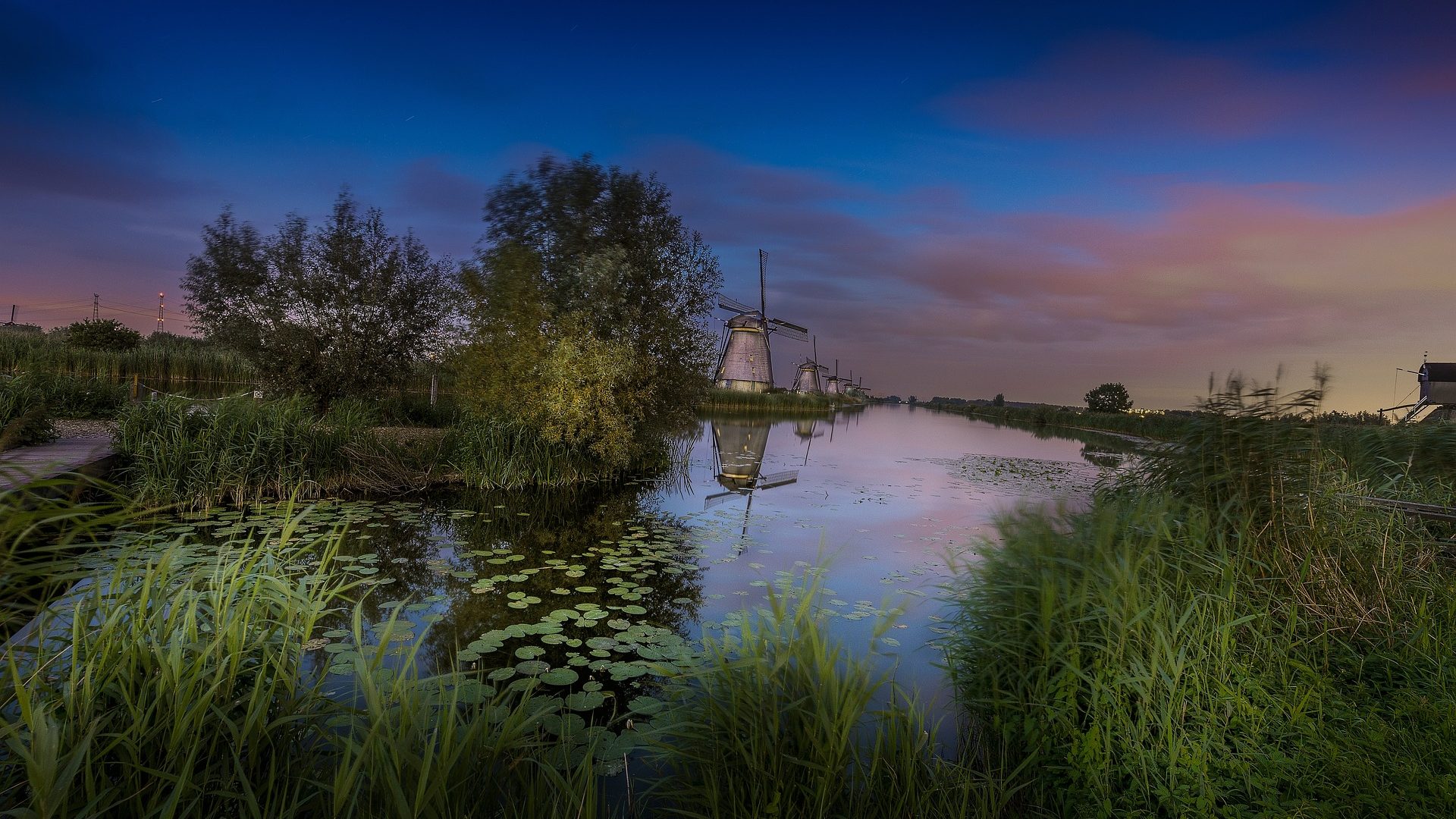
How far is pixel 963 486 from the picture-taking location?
14797 millimetres

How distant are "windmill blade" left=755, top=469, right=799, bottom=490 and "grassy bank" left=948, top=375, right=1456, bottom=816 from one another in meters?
8.98

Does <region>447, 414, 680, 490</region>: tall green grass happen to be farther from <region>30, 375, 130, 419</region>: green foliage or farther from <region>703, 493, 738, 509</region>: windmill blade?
<region>30, 375, 130, 419</region>: green foliage

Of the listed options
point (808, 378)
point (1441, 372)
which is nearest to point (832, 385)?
point (808, 378)

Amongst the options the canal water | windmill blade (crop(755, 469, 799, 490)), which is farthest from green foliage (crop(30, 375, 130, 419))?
windmill blade (crop(755, 469, 799, 490))

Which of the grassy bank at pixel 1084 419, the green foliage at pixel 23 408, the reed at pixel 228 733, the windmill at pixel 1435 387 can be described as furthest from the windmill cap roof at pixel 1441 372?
the green foliage at pixel 23 408

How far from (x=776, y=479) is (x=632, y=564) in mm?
8047

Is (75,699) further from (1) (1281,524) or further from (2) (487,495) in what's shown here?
(2) (487,495)

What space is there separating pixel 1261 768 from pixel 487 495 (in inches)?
433

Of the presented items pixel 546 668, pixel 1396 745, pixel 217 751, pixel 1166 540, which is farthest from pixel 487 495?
pixel 1396 745

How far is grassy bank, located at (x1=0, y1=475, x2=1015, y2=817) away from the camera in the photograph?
217cm

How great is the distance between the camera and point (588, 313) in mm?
13336

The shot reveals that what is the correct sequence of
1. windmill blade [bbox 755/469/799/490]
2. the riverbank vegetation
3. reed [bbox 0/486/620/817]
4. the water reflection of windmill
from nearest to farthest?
reed [bbox 0/486/620/817], the water reflection of windmill, windmill blade [bbox 755/469/799/490], the riverbank vegetation

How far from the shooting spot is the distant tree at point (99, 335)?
1014 inches

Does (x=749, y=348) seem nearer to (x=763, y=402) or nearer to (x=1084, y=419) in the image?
(x=763, y=402)
